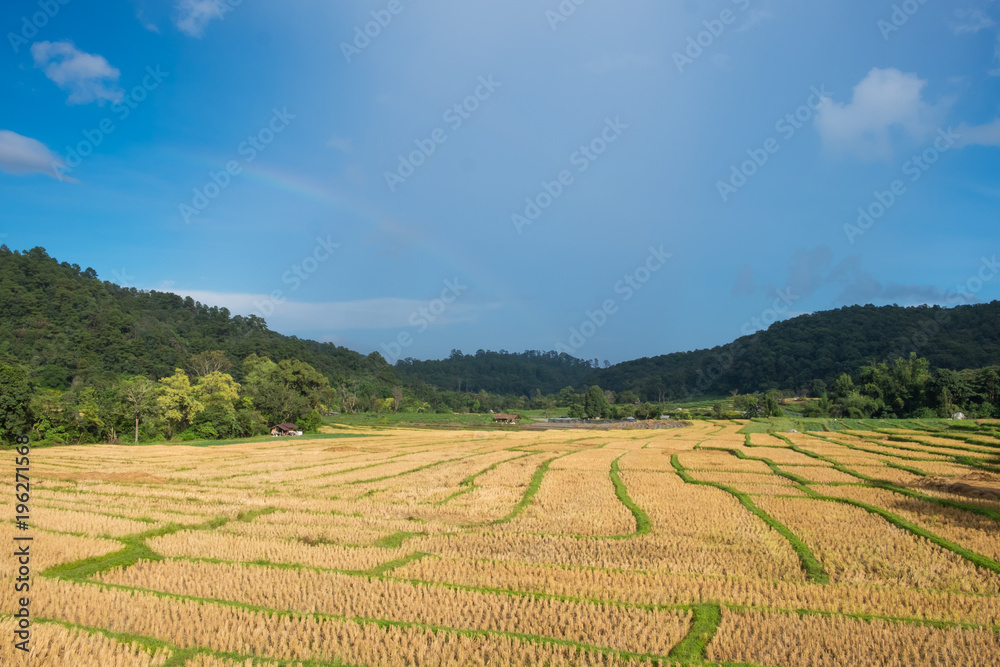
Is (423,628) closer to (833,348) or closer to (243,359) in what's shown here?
(243,359)

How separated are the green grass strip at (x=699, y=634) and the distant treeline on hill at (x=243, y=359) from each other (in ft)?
188

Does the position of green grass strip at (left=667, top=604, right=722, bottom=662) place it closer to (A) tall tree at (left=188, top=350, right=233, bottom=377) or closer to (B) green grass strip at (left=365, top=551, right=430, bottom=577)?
(B) green grass strip at (left=365, top=551, right=430, bottom=577)

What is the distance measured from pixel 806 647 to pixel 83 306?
5103 inches

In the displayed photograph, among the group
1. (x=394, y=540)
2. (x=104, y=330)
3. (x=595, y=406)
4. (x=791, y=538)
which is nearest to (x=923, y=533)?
(x=791, y=538)

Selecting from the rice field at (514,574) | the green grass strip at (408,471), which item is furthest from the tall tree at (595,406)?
the rice field at (514,574)

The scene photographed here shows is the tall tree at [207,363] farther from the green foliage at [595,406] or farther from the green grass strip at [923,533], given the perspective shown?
the green grass strip at [923,533]

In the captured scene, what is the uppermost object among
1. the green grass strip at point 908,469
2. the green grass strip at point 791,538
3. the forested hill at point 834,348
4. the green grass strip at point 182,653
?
the forested hill at point 834,348

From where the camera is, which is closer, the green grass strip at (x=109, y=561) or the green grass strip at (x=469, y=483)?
the green grass strip at (x=109, y=561)

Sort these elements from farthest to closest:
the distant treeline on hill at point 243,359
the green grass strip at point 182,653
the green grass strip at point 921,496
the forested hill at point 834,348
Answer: the forested hill at point 834,348 → the distant treeline on hill at point 243,359 → the green grass strip at point 921,496 → the green grass strip at point 182,653

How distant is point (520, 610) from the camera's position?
7.61m

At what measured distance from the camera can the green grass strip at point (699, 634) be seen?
6363mm

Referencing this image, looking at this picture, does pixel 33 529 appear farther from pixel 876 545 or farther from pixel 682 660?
pixel 876 545

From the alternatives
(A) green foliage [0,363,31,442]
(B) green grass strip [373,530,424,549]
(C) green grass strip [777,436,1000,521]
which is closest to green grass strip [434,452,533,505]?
(B) green grass strip [373,530,424,549]

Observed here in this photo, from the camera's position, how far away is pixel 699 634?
6.92 metres
